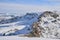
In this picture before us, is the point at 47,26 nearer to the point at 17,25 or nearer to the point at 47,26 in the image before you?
the point at 47,26

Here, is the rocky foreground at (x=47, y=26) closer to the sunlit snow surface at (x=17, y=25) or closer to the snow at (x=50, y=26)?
the snow at (x=50, y=26)

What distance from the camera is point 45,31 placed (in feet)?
9.68

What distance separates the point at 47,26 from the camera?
296 centimetres

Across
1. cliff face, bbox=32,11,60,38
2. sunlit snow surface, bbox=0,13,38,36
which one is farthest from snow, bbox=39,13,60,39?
sunlit snow surface, bbox=0,13,38,36

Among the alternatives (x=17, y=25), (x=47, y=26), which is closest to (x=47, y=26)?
(x=47, y=26)

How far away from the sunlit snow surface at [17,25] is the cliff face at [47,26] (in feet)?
0.38

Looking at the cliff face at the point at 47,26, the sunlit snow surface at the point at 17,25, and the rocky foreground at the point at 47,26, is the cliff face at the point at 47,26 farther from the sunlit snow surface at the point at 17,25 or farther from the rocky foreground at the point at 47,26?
the sunlit snow surface at the point at 17,25

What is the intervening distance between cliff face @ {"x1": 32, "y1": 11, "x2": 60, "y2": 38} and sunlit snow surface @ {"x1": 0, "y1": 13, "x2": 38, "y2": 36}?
4.5 inches

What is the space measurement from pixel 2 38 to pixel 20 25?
0.44 metres

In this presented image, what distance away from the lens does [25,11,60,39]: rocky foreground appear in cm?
295

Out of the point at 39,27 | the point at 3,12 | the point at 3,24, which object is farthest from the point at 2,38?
the point at 39,27

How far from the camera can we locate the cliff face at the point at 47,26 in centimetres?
295

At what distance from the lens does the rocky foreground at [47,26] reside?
295 centimetres

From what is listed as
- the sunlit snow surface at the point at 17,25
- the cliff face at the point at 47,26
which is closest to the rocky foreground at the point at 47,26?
the cliff face at the point at 47,26
